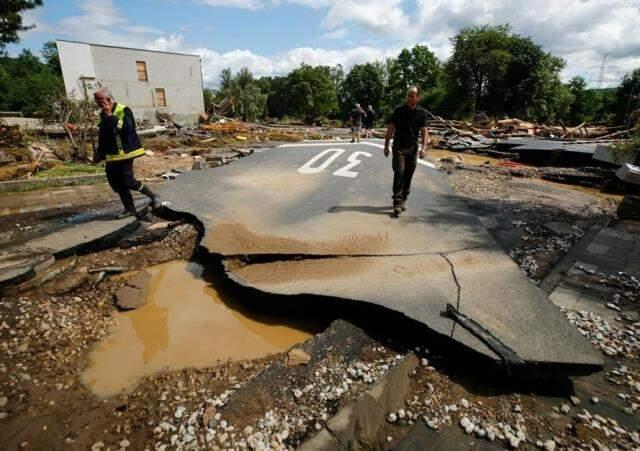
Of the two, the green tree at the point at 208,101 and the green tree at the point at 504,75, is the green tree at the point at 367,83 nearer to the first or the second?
the green tree at the point at 504,75

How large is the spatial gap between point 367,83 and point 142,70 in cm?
3033

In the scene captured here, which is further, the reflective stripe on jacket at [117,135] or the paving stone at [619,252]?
the reflective stripe on jacket at [117,135]

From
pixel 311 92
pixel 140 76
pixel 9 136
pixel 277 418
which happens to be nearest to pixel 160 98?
pixel 140 76

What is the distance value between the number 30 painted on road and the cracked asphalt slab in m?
0.56

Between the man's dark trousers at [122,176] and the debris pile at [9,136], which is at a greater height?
the debris pile at [9,136]

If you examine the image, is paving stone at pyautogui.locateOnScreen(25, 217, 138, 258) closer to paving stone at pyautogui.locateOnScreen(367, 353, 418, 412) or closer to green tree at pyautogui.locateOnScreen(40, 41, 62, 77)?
paving stone at pyautogui.locateOnScreen(367, 353, 418, 412)

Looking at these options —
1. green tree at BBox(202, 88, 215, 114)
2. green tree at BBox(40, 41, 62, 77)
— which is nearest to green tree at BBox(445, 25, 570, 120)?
green tree at BBox(202, 88, 215, 114)

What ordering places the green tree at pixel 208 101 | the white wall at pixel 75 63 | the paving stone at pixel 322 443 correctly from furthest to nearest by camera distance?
the green tree at pixel 208 101
the white wall at pixel 75 63
the paving stone at pixel 322 443

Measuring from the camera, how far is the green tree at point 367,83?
46.1m

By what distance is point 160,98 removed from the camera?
26.8m

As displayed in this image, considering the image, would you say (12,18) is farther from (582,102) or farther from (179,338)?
(582,102)

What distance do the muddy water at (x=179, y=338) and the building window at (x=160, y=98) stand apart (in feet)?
92.4

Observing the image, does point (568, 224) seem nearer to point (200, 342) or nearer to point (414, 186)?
point (414, 186)

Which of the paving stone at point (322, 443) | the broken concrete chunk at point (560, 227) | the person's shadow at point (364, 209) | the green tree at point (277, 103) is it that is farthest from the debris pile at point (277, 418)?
the green tree at point (277, 103)
